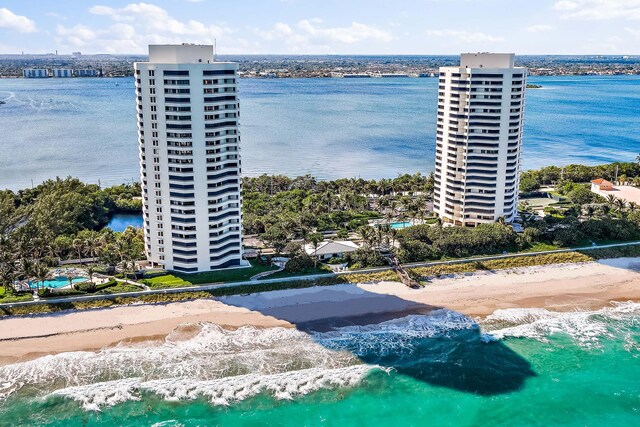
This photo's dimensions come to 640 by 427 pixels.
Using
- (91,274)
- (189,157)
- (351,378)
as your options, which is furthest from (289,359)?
(91,274)

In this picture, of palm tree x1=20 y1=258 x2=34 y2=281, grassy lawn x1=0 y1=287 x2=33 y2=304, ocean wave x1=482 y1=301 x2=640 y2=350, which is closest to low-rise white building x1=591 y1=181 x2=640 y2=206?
ocean wave x1=482 y1=301 x2=640 y2=350

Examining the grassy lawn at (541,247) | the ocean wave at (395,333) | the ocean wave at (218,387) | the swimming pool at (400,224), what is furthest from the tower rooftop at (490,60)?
the ocean wave at (218,387)

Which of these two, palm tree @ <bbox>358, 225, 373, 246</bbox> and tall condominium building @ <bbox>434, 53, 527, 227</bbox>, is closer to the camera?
palm tree @ <bbox>358, 225, 373, 246</bbox>

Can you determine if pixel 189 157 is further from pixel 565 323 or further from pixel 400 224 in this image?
pixel 565 323

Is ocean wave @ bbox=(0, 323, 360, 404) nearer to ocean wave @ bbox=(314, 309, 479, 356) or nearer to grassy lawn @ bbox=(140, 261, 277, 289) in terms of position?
ocean wave @ bbox=(314, 309, 479, 356)

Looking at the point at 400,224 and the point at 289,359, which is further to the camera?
the point at 400,224

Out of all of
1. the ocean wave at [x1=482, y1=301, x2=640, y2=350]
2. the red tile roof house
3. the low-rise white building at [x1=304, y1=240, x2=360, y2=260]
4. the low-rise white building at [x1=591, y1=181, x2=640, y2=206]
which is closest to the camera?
the ocean wave at [x1=482, y1=301, x2=640, y2=350]

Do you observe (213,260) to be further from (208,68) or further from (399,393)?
(399,393)

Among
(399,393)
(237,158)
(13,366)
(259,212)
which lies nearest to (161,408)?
(13,366)
